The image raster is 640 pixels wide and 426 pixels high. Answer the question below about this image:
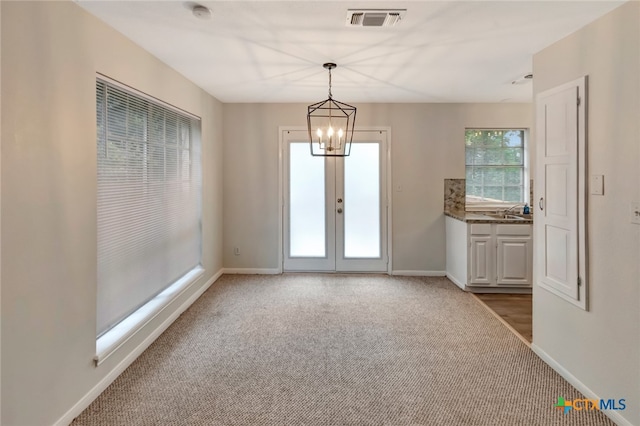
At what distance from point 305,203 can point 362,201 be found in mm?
827

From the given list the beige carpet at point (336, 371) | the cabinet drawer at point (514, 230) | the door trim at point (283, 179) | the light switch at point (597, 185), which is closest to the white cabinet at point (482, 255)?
the cabinet drawer at point (514, 230)

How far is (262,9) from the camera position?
2.18m

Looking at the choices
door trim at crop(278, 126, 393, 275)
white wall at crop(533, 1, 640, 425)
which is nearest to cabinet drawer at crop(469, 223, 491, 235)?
door trim at crop(278, 126, 393, 275)

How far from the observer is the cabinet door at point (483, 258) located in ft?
13.9

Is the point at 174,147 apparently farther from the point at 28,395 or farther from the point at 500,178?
the point at 500,178

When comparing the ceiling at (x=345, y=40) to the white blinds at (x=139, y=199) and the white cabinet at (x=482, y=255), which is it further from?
the white cabinet at (x=482, y=255)

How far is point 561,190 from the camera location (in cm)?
240

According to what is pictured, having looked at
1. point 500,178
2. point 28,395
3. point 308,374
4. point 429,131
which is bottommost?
point 308,374

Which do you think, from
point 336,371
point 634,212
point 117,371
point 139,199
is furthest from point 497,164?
point 117,371

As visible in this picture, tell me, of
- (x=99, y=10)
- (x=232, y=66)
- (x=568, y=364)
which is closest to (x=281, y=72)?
(x=232, y=66)

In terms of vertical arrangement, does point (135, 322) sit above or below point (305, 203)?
below

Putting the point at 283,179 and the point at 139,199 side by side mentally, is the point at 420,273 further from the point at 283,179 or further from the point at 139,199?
the point at 139,199

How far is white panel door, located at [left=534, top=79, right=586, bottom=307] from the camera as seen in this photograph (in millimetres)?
2248

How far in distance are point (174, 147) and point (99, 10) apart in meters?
1.49
